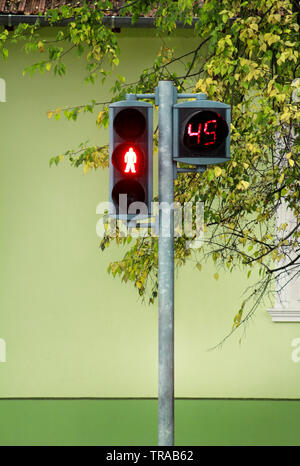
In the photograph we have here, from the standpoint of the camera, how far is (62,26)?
8.77 meters

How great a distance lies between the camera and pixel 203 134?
14.6 ft

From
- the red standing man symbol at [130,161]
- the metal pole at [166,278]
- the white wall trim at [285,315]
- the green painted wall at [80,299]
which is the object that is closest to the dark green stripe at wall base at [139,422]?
the green painted wall at [80,299]

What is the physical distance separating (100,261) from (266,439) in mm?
2901

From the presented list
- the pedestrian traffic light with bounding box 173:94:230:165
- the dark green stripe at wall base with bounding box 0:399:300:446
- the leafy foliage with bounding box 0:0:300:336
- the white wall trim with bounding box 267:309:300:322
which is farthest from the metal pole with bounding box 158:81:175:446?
the white wall trim with bounding box 267:309:300:322

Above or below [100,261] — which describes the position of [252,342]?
below

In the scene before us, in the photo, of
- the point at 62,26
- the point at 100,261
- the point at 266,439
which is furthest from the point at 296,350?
the point at 62,26

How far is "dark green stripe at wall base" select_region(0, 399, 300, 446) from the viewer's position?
25.3 ft

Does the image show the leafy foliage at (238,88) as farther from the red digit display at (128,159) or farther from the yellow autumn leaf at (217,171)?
the red digit display at (128,159)

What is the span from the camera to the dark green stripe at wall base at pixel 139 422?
7719 millimetres

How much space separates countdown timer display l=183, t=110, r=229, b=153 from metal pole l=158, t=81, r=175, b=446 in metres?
0.13

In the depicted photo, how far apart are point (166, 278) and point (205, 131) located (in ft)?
3.07

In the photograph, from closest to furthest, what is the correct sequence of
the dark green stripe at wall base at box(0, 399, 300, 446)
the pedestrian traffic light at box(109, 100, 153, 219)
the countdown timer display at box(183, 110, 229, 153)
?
the pedestrian traffic light at box(109, 100, 153, 219) < the countdown timer display at box(183, 110, 229, 153) < the dark green stripe at wall base at box(0, 399, 300, 446)

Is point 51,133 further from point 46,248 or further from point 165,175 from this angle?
point 165,175

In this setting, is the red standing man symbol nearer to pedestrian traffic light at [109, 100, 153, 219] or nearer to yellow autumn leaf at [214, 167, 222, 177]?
pedestrian traffic light at [109, 100, 153, 219]
